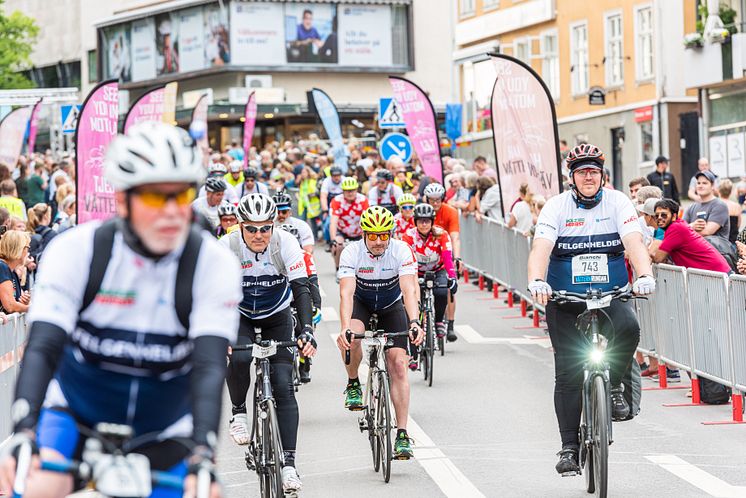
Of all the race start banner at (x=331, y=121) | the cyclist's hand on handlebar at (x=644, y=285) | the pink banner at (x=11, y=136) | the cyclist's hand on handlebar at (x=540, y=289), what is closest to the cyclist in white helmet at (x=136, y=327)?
the cyclist's hand on handlebar at (x=540, y=289)

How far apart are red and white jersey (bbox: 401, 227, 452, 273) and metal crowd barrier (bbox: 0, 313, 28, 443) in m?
5.77

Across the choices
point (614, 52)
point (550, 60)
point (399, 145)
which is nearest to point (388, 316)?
point (399, 145)

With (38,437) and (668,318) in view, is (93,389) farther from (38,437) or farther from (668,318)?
(668,318)

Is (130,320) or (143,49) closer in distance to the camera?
(130,320)

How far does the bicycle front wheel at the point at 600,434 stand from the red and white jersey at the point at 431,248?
7.62 m

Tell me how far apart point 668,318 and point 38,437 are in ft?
34.3

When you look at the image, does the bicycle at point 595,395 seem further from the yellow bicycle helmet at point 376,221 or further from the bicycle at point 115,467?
the bicycle at point 115,467

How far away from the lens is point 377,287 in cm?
1196

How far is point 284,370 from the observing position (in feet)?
31.8

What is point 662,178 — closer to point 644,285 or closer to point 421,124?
point 421,124

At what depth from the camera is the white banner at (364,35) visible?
253ft

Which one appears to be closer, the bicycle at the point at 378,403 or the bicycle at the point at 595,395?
the bicycle at the point at 595,395

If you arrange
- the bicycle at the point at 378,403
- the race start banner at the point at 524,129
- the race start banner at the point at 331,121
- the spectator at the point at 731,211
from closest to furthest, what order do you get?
the bicycle at the point at 378,403 < the spectator at the point at 731,211 < the race start banner at the point at 524,129 < the race start banner at the point at 331,121

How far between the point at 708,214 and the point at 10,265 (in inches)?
299
